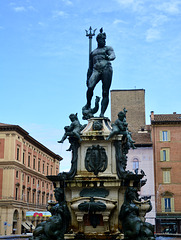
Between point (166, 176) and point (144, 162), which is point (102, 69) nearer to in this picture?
point (144, 162)

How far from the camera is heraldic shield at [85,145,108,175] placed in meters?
12.4

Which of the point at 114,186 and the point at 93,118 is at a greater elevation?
the point at 93,118

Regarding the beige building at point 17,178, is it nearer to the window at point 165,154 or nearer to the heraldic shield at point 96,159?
the window at point 165,154

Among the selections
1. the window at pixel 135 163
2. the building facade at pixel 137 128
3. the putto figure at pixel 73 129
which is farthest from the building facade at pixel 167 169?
the putto figure at pixel 73 129

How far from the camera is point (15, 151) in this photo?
59.8 metres

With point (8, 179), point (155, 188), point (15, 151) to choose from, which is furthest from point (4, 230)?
point (155, 188)

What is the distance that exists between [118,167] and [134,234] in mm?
2182

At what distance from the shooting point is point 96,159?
40.8ft

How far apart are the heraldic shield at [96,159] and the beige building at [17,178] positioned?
44884 millimetres

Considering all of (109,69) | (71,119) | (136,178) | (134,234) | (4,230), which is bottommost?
(4,230)

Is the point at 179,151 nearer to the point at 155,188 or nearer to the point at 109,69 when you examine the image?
the point at 155,188

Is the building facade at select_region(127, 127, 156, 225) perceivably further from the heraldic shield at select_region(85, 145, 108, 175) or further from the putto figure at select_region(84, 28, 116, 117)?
the heraldic shield at select_region(85, 145, 108, 175)

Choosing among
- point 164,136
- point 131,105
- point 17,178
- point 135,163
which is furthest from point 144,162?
point 17,178

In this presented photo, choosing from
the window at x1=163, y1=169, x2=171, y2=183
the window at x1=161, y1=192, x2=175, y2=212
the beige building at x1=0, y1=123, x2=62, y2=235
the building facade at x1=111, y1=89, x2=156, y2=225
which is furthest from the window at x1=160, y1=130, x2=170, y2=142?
the beige building at x1=0, y1=123, x2=62, y2=235
